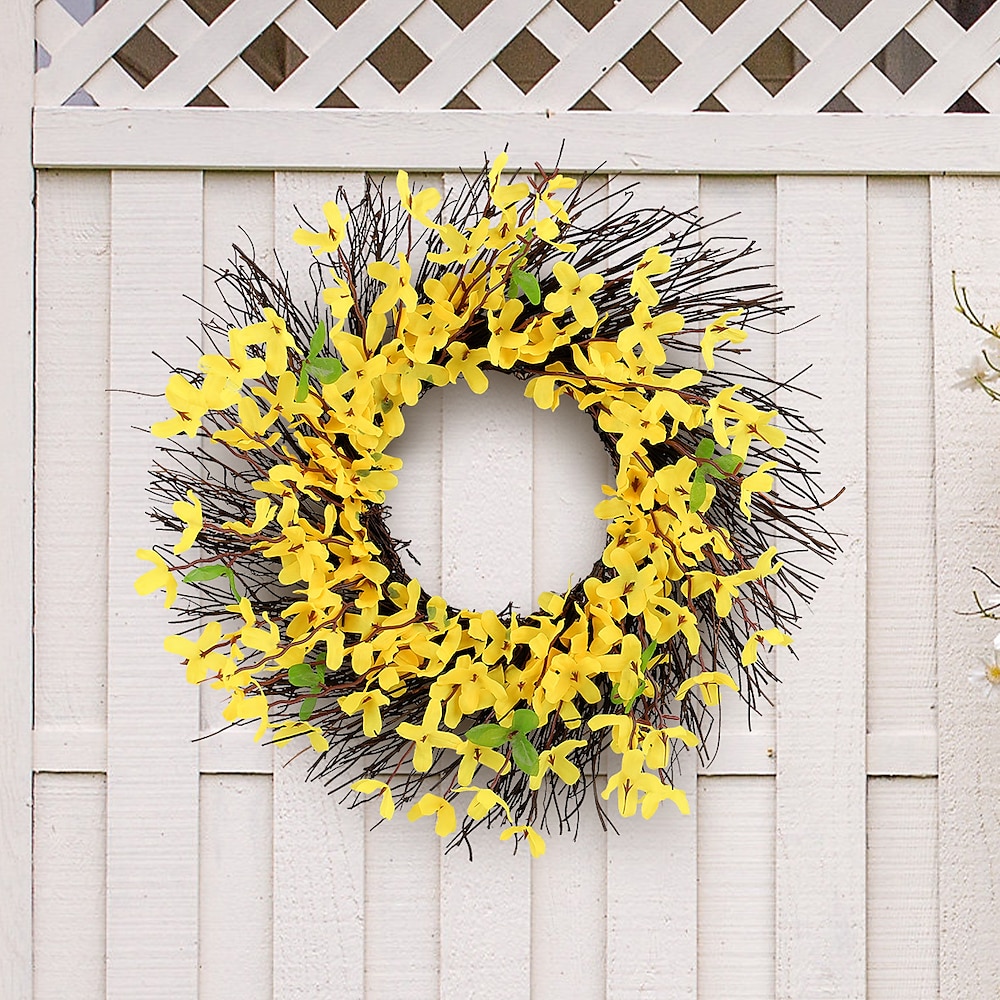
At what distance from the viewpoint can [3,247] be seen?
46.1 inches

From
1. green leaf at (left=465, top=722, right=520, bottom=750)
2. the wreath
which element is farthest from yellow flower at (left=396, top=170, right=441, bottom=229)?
green leaf at (left=465, top=722, right=520, bottom=750)

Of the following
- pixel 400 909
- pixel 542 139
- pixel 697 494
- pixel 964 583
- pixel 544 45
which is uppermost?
pixel 544 45

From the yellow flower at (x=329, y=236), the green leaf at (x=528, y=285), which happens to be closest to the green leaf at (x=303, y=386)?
the yellow flower at (x=329, y=236)

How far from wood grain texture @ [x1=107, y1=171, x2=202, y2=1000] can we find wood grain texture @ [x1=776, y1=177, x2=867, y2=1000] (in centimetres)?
68

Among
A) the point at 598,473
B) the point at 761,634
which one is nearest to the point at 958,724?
the point at 761,634

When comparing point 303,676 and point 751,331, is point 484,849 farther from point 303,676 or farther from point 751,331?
point 751,331

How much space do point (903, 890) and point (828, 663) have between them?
28 centimetres

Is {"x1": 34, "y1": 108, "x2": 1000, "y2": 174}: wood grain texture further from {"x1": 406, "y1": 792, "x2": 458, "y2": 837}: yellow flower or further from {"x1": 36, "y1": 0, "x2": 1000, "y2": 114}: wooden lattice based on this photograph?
{"x1": 406, "y1": 792, "x2": 458, "y2": 837}: yellow flower

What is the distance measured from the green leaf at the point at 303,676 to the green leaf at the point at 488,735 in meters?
0.17

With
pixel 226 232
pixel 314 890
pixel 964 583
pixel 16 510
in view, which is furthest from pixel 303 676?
pixel 964 583

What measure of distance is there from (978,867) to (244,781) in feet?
2.78

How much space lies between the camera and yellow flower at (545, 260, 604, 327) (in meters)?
1.02

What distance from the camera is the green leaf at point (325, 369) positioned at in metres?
1.04

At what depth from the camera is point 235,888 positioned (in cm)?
117
